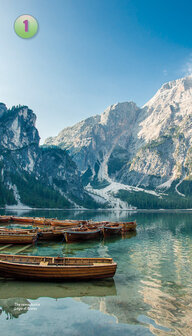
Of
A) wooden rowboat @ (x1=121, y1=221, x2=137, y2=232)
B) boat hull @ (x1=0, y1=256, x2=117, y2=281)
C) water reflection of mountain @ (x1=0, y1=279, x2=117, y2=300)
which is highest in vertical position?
boat hull @ (x1=0, y1=256, x2=117, y2=281)

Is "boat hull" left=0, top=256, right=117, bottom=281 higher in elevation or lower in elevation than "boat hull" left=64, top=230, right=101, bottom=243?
higher

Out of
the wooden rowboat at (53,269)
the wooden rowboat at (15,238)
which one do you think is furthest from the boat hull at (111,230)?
the wooden rowboat at (53,269)

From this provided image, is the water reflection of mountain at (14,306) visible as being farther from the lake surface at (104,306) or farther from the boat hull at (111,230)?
the boat hull at (111,230)

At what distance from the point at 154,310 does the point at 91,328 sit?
5987 millimetres

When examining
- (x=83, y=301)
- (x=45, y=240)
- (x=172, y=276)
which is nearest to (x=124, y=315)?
(x=83, y=301)

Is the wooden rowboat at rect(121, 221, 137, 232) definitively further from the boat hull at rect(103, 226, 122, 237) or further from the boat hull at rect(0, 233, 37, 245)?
the boat hull at rect(0, 233, 37, 245)

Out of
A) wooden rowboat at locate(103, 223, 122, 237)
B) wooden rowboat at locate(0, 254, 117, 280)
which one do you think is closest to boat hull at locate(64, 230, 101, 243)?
wooden rowboat at locate(103, 223, 122, 237)

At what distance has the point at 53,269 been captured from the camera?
24328 millimetres

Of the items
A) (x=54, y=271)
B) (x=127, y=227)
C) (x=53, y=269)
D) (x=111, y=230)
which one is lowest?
(x=127, y=227)

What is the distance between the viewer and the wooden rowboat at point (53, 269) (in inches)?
959

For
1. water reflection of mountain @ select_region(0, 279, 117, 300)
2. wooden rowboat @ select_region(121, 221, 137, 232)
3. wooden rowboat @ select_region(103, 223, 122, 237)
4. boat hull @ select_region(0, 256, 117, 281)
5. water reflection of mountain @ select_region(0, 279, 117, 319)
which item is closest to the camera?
water reflection of mountain @ select_region(0, 279, 117, 319)

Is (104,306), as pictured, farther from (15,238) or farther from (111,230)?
(111,230)

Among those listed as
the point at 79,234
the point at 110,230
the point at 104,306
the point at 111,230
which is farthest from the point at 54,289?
the point at 111,230

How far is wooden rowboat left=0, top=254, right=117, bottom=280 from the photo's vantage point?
2436 cm
